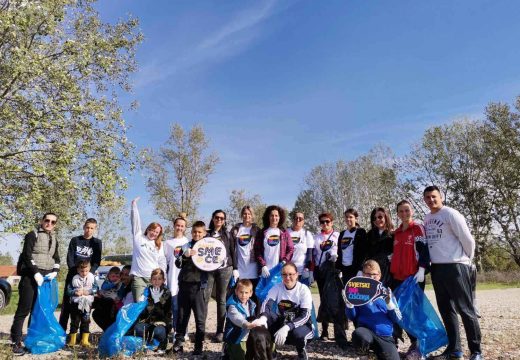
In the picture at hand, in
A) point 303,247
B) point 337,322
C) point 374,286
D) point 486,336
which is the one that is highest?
point 303,247

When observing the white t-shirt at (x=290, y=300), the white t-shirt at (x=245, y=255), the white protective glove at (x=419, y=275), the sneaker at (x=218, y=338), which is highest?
the white t-shirt at (x=245, y=255)

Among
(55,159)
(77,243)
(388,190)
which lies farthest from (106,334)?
(388,190)

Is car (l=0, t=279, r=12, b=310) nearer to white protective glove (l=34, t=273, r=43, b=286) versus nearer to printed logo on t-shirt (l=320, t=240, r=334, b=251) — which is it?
white protective glove (l=34, t=273, r=43, b=286)

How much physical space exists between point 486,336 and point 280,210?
12.8 feet

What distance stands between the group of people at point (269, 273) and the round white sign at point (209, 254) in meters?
0.11


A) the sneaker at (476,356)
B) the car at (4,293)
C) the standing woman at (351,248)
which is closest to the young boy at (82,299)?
the standing woman at (351,248)

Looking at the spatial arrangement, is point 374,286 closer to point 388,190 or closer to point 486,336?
point 486,336

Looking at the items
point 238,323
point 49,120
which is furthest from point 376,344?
point 49,120

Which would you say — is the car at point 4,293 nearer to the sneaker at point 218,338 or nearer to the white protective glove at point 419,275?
the sneaker at point 218,338

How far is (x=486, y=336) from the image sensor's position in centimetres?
677

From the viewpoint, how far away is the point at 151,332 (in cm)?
570

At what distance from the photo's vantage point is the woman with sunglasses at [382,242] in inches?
231

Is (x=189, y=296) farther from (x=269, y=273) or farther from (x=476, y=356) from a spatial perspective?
(x=476, y=356)

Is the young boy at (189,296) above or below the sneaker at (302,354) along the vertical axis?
above
